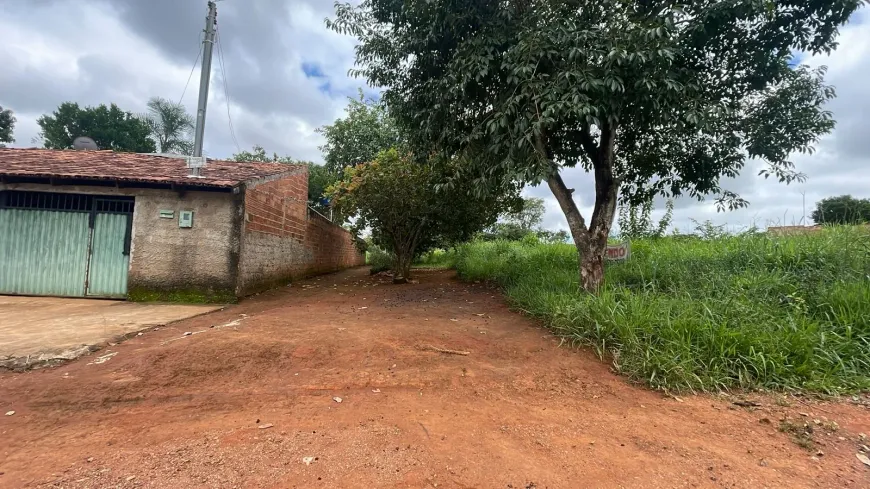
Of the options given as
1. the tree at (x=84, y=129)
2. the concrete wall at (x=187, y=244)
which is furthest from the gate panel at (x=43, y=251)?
the tree at (x=84, y=129)

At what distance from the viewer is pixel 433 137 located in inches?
272

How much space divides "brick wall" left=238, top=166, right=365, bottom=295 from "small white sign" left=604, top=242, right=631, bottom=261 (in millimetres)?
6861

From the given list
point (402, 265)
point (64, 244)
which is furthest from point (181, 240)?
point (402, 265)

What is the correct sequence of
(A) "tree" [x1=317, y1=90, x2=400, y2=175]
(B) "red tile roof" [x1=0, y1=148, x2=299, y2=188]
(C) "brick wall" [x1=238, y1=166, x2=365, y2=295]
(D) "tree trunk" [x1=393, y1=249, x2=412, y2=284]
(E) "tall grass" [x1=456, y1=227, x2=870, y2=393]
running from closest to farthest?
(E) "tall grass" [x1=456, y1=227, x2=870, y2=393] < (B) "red tile roof" [x1=0, y1=148, x2=299, y2=188] < (C) "brick wall" [x1=238, y1=166, x2=365, y2=295] < (D) "tree trunk" [x1=393, y1=249, x2=412, y2=284] < (A) "tree" [x1=317, y1=90, x2=400, y2=175]

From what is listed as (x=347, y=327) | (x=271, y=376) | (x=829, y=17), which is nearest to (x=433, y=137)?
(x=347, y=327)

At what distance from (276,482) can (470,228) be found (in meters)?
9.53

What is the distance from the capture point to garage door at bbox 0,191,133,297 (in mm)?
7645

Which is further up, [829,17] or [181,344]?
[829,17]

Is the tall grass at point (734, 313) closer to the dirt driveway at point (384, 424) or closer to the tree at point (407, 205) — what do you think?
the dirt driveway at point (384, 424)

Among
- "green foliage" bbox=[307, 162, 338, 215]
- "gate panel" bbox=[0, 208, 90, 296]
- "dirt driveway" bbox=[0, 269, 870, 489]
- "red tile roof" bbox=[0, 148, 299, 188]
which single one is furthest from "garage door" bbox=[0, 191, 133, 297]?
"green foliage" bbox=[307, 162, 338, 215]

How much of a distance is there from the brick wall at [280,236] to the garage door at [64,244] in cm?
219

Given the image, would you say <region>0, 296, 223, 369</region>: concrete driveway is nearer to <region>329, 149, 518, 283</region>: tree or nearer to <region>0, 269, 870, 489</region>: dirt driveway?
<region>0, 269, 870, 489</region>: dirt driveway

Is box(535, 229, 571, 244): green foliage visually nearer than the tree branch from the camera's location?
No

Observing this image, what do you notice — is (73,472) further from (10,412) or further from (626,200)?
(626,200)
